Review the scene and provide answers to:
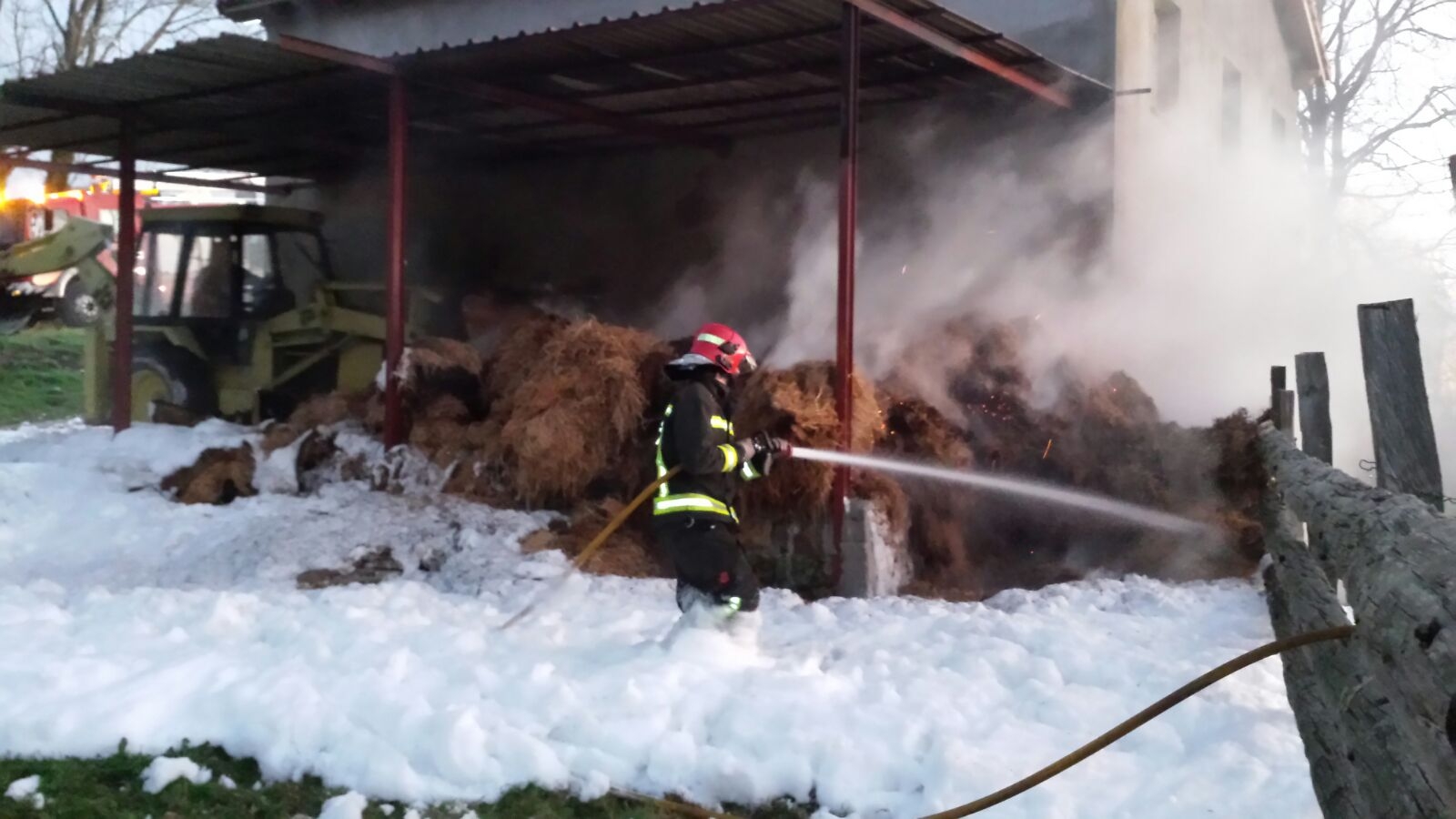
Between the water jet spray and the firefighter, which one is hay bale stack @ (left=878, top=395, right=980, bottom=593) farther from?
the firefighter

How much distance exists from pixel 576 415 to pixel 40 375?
16.4 metres

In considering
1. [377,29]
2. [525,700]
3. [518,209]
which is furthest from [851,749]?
[377,29]

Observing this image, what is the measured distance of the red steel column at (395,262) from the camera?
381 inches

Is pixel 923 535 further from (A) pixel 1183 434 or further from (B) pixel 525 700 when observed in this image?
(B) pixel 525 700

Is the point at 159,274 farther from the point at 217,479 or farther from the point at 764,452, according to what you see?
the point at 764,452

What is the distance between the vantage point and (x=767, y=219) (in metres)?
Answer: 13.5

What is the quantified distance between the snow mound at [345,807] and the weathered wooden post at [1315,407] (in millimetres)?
4927

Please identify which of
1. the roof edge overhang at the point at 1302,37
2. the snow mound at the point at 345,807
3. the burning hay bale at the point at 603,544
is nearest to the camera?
the snow mound at the point at 345,807

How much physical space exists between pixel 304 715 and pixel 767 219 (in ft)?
32.0

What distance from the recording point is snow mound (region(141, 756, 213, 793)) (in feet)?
13.9

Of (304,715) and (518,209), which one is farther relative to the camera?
(518,209)

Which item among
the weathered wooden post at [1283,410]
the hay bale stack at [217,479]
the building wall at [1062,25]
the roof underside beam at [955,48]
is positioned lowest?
the hay bale stack at [217,479]

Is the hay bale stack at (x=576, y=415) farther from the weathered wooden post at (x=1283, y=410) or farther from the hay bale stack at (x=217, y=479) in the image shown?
the weathered wooden post at (x=1283, y=410)

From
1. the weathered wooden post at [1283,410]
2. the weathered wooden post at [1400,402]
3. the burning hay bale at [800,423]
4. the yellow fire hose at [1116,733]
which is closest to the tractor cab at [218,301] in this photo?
the burning hay bale at [800,423]
